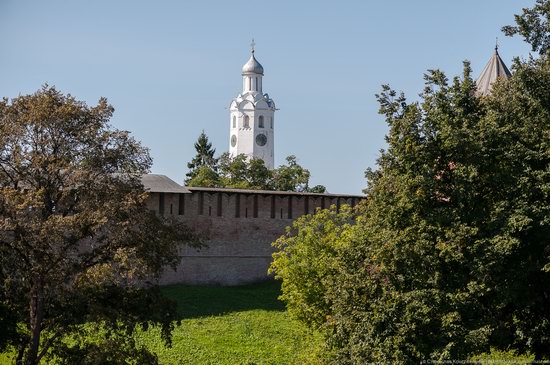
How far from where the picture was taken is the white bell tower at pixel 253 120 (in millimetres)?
79250

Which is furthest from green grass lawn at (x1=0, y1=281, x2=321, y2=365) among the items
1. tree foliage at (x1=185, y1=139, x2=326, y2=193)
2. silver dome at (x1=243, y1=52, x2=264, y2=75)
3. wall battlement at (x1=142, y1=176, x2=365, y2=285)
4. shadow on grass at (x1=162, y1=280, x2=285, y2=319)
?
silver dome at (x1=243, y1=52, x2=264, y2=75)

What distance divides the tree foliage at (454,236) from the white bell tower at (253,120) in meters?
63.7

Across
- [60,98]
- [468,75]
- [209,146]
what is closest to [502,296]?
[468,75]

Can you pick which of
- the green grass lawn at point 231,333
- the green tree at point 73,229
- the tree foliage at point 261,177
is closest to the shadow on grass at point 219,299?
the green grass lawn at point 231,333

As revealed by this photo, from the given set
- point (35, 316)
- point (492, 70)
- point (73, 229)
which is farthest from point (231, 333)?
point (492, 70)

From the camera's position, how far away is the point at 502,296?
1452 centimetres

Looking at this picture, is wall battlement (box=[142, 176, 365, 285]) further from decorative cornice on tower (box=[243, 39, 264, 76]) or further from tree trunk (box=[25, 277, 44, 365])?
decorative cornice on tower (box=[243, 39, 264, 76])

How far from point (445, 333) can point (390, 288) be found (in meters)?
1.06

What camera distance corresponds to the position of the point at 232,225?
2808 cm

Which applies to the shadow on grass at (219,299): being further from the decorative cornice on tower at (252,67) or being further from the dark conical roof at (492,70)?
the decorative cornice on tower at (252,67)

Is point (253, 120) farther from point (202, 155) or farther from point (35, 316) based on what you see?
point (35, 316)

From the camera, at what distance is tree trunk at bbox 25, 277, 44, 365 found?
14.5 m

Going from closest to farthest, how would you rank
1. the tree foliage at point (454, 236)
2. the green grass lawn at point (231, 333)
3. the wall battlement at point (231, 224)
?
the tree foliage at point (454, 236)
the green grass lawn at point (231, 333)
the wall battlement at point (231, 224)

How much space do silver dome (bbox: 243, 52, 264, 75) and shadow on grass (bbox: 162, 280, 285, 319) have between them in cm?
5190
